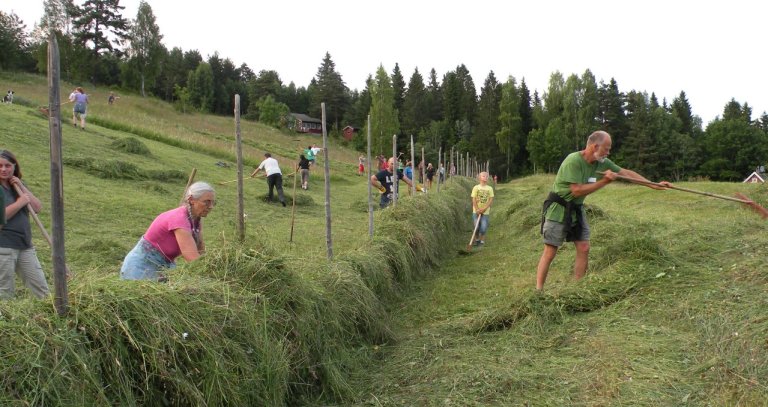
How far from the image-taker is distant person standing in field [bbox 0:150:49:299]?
12.1 feet

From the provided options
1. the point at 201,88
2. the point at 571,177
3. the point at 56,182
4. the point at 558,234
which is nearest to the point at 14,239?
Answer: the point at 56,182

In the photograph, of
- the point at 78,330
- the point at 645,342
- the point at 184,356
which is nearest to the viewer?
the point at 78,330

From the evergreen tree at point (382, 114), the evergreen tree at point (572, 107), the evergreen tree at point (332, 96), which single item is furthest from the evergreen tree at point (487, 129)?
the evergreen tree at point (332, 96)

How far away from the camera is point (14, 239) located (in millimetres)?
3752

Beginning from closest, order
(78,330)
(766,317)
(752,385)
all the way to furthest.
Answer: (78,330), (752,385), (766,317)

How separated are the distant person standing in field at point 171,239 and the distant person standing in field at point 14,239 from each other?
88 cm

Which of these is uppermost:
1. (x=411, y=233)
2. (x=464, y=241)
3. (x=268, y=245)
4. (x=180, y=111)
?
(x=180, y=111)

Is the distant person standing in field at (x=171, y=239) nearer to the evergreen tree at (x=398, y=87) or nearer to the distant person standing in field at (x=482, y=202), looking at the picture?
the distant person standing in field at (x=482, y=202)

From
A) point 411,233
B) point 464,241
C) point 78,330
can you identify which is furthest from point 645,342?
point 464,241

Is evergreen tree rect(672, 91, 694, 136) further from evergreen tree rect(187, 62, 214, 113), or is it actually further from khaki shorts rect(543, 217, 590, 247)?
khaki shorts rect(543, 217, 590, 247)

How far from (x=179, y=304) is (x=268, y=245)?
98 centimetres

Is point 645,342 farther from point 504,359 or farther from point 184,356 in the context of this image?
point 184,356

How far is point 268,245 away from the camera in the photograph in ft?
11.5

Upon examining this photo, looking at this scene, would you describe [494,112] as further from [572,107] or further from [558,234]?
[558,234]
